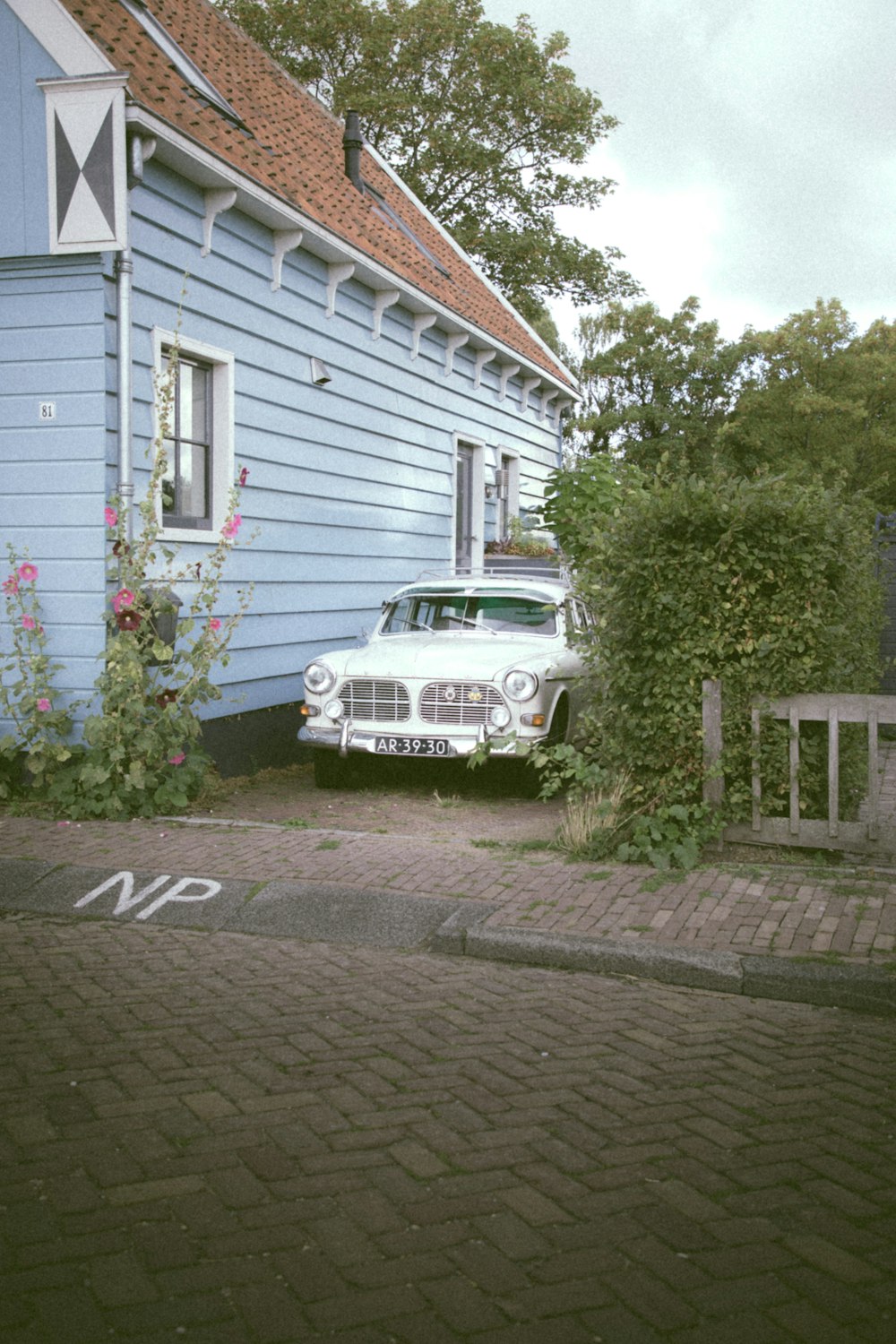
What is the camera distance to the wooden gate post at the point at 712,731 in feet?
20.3

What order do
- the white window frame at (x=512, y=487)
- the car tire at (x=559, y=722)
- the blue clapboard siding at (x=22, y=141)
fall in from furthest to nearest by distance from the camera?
1. the white window frame at (x=512, y=487)
2. the car tire at (x=559, y=722)
3. the blue clapboard siding at (x=22, y=141)

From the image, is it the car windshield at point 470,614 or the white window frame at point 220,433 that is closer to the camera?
the white window frame at point 220,433

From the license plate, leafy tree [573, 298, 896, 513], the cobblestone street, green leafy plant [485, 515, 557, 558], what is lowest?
the cobblestone street

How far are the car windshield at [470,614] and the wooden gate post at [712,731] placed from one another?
3.06 metres

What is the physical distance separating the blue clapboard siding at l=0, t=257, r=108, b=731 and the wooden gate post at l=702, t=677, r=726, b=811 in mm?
3868

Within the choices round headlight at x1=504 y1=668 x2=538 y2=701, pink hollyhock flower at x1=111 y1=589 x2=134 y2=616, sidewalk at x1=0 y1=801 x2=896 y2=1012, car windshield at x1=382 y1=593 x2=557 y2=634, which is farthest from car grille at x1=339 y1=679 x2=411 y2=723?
pink hollyhock flower at x1=111 y1=589 x2=134 y2=616

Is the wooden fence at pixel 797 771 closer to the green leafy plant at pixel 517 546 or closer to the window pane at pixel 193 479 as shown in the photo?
the window pane at pixel 193 479

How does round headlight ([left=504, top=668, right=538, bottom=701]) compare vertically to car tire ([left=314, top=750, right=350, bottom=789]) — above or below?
above

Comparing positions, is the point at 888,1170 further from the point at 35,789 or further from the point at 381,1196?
the point at 35,789

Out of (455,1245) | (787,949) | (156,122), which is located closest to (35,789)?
(156,122)

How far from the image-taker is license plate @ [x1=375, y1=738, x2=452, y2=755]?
8031 mm

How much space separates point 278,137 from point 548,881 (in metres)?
8.76

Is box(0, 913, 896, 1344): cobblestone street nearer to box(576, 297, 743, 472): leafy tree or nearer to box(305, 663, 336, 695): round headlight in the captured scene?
box(305, 663, 336, 695): round headlight

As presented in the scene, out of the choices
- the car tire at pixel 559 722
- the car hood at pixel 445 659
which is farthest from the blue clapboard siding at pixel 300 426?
the car tire at pixel 559 722
